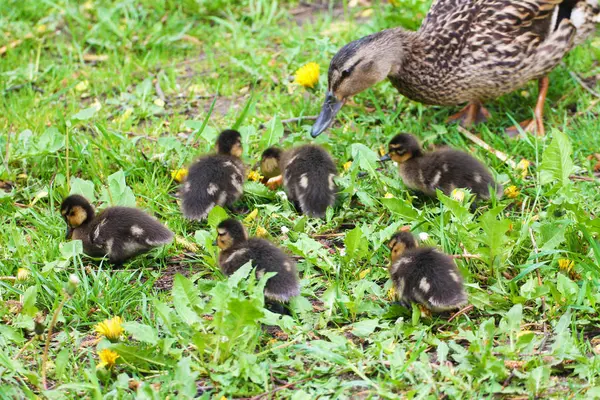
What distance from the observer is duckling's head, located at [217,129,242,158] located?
4.24m

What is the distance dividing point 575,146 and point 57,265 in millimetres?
2822

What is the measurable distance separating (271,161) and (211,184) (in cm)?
47

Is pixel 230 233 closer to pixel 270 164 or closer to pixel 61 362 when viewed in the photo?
pixel 61 362

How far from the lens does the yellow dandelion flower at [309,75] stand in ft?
16.9

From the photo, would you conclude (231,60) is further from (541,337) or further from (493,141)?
(541,337)

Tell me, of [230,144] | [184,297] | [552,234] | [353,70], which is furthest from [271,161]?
[552,234]

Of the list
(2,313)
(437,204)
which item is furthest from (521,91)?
(2,313)

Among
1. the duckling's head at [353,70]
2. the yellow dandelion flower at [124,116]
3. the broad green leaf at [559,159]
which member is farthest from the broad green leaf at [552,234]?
the yellow dandelion flower at [124,116]

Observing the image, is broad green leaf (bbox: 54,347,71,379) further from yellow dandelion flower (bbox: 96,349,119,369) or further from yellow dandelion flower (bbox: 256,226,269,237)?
yellow dandelion flower (bbox: 256,226,269,237)

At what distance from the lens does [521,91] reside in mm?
5332

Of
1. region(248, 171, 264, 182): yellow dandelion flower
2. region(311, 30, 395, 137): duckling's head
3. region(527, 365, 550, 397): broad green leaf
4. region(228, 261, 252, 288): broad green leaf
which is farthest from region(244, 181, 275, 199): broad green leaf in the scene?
region(527, 365, 550, 397): broad green leaf

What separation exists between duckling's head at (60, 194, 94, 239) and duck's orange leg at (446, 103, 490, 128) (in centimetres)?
237

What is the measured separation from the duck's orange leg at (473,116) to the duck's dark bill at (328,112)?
770mm

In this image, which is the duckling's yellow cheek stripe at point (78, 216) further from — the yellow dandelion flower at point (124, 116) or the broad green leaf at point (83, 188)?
the yellow dandelion flower at point (124, 116)
